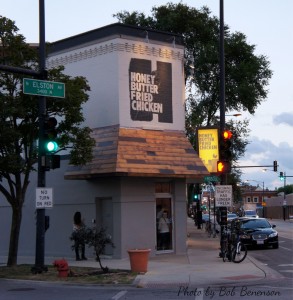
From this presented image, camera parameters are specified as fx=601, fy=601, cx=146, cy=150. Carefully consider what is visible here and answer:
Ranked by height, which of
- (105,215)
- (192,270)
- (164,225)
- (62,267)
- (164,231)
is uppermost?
(105,215)

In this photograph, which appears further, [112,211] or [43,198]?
[112,211]

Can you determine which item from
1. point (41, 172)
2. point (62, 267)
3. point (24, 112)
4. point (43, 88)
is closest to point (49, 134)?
point (41, 172)

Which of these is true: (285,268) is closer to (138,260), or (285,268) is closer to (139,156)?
(138,260)

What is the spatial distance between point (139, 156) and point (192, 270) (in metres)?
5.28

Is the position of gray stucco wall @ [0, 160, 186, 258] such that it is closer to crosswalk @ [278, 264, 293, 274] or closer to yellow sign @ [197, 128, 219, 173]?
yellow sign @ [197, 128, 219, 173]

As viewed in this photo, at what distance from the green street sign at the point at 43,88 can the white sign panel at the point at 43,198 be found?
2.77 meters

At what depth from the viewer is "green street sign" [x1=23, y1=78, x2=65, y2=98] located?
16797 millimetres

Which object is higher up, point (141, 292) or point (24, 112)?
point (24, 112)

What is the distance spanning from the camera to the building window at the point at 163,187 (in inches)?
909

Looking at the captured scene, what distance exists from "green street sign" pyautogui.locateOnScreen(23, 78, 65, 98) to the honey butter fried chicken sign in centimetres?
522

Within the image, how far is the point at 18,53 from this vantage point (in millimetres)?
19172

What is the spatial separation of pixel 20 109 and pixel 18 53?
2.16m

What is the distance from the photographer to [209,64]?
39.2 metres

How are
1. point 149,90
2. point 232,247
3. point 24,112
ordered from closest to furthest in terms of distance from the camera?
point 24,112 → point 232,247 → point 149,90
